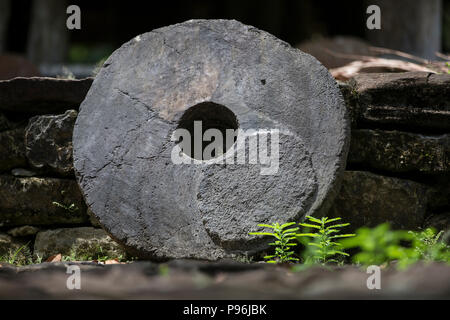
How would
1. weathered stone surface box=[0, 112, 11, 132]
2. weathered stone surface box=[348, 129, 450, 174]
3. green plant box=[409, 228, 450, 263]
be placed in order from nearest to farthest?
1. green plant box=[409, 228, 450, 263]
2. weathered stone surface box=[348, 129, 450, 174]
3. weathered stone surface box=[0, 112, 11, 132]

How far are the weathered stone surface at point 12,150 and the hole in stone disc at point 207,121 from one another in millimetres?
1167

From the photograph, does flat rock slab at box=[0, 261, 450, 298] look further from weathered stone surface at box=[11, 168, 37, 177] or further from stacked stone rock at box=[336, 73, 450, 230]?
weathered stone surface at box=[11, 168, 37, 177]

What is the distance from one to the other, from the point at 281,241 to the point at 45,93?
184 centimetres

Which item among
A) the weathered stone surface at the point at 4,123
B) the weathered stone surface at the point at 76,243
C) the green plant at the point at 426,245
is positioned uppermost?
the weathered stone surface at the point at 4,123

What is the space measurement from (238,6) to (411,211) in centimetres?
650

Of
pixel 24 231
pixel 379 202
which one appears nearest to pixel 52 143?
pixel 24 231

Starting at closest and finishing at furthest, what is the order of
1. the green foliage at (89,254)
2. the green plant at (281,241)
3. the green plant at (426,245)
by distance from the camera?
the green plant at (426,245)
the green plant at (281,241)
the green foliage at (89,254)

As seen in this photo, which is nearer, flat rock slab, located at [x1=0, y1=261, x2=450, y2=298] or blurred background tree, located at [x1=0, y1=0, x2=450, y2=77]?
flat rock slab, located at [x1=0, y1=261, x2=450, y2=298]

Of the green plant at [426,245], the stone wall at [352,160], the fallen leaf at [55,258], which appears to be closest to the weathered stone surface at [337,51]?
the stone wall at [352,160]

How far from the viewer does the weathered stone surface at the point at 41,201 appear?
3227 millimetres

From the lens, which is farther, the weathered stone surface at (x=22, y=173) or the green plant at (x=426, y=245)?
the weathered stone surface at (x=22, y=173)

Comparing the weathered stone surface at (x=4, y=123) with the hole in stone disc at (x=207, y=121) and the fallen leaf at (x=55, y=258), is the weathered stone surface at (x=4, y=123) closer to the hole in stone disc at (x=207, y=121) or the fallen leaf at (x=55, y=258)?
the fallen leaf at (x=55, y=258)

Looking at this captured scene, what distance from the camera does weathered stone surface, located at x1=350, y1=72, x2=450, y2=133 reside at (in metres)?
2.96

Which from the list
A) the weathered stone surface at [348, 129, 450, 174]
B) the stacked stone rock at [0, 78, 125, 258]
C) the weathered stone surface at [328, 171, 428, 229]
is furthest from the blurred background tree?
the stacked stone rock at [0, 78, 125, 258]
